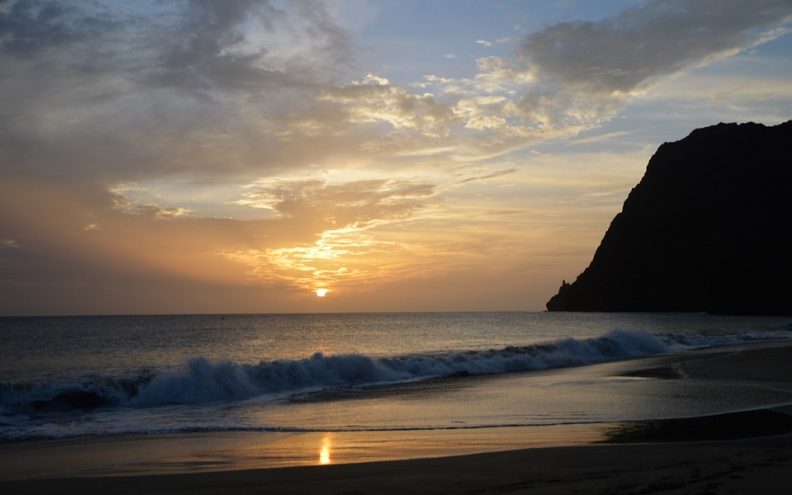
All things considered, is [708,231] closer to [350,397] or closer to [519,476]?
[350,397]

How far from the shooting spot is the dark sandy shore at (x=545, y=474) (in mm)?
8180

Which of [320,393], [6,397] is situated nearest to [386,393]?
[320,393]

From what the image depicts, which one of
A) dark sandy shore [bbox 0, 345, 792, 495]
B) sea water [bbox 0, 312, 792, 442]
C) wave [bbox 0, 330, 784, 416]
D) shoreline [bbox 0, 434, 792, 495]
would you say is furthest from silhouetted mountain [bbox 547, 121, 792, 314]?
shoreline [bbox 0, 434, 792, 495]

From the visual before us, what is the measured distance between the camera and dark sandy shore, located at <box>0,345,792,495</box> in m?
8.18

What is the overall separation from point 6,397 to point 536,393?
17.6 meters

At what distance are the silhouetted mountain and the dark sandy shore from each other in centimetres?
12206

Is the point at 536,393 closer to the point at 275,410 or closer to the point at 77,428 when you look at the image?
the point at 275,410

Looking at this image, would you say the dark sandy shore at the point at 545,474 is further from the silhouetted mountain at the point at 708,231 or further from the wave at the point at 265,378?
the silhouetted mountain at the point at 708,231

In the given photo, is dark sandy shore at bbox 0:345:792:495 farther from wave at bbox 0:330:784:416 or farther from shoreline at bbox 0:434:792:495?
wave at bbox 0:330:784:416

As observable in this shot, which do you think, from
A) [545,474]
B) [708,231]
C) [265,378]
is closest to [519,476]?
[545,474]

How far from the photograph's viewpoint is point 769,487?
25.8 feet

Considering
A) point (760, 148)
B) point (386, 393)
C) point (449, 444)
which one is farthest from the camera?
point (760, 148)

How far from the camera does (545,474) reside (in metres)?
8.98

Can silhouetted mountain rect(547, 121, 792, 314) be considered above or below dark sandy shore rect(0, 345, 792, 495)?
above
